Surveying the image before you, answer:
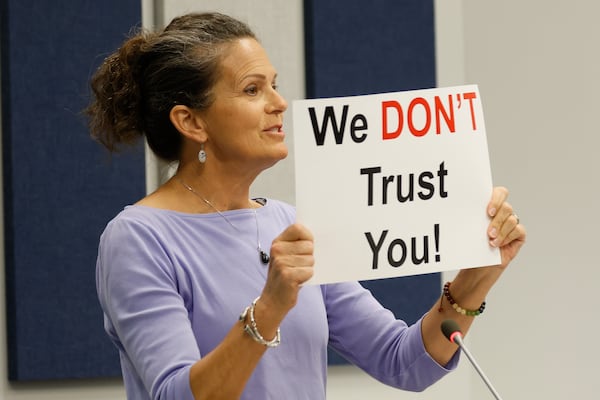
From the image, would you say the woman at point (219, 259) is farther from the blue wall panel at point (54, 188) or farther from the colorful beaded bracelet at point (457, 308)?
the blue wall panel at point (54, 188)

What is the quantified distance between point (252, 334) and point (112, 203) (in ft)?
4.63

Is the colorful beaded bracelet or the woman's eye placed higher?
the woman's eye

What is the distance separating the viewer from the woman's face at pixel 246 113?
5.77 feet

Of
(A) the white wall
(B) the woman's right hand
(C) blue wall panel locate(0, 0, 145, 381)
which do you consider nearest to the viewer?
(B) the woman's right hand

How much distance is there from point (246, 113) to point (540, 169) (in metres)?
1.91

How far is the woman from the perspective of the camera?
1566 mm

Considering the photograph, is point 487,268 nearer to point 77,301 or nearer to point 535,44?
point 77,301

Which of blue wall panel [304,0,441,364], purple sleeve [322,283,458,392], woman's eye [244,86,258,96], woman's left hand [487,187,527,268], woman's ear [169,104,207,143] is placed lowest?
purple sleeve [322,283,458,392]

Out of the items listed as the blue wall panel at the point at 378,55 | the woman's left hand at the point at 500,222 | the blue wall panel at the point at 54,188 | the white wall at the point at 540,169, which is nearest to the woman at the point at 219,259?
the woman's left hand at the point at 500,222

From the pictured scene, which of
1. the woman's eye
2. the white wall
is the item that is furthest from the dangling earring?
the white wall

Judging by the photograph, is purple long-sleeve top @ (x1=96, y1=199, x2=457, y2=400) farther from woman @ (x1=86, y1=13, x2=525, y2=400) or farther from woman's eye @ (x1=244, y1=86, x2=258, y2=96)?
woman's eye @ (x1=244, y1=86, x2=258, y2=96)

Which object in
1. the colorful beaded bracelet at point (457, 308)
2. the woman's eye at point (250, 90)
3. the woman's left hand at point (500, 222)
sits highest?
the woman's eye at point (250, 90)

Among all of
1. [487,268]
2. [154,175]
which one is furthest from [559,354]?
[487,268]

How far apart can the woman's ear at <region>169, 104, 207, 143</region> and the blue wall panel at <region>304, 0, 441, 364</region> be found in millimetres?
1271
